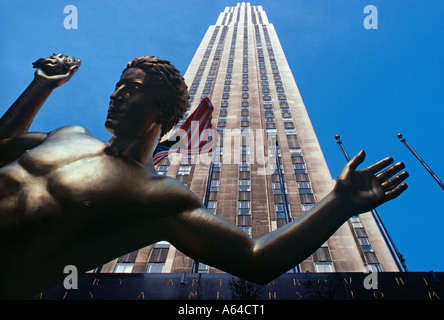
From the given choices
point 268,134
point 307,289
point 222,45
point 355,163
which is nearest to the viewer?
point 355,163

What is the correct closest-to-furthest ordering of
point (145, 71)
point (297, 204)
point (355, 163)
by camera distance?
point (355, 163), point (145, 71), point (297, 204)

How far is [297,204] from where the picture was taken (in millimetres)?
28594

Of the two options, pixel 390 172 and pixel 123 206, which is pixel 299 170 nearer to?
pixel 390 172

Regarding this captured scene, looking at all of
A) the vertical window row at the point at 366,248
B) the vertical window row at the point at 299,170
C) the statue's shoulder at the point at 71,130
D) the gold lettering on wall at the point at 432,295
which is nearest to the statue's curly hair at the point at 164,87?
the statue's shoulder at the point at 71,130

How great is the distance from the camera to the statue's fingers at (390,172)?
256 cm

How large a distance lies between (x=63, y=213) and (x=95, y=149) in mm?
721

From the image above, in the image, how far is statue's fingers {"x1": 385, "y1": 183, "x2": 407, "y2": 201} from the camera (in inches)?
95.7

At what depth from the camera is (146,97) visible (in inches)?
109

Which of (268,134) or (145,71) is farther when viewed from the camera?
(268,134)

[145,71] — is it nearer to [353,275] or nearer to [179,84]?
[179,84]

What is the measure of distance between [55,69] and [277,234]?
317 centimetres

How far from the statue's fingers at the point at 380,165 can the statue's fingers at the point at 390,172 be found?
1.6 inches


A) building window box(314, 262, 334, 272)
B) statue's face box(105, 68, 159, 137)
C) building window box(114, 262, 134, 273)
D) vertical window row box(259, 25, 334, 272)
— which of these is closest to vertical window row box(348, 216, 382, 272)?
building window box(314, 262, 334, 272)
